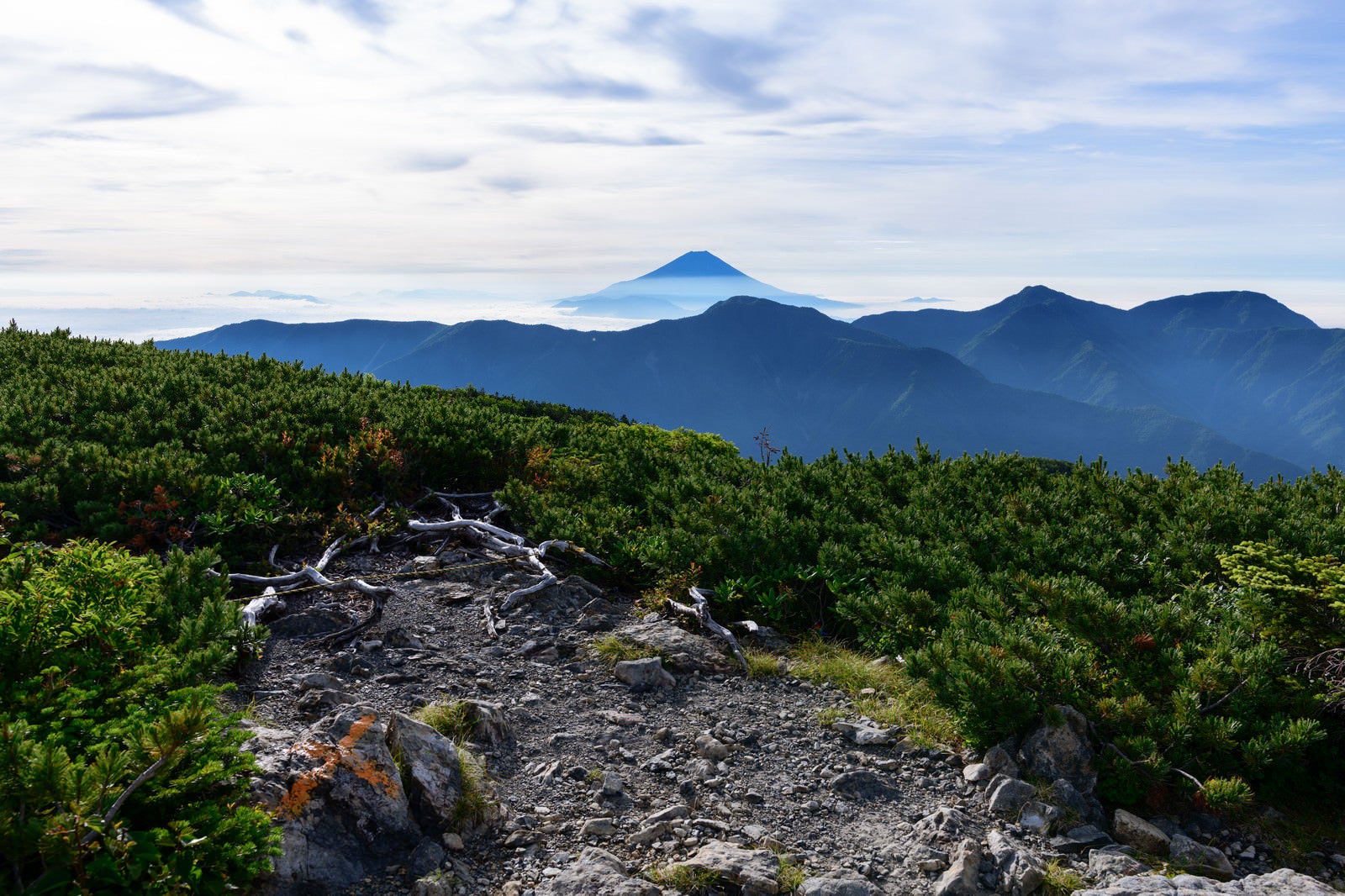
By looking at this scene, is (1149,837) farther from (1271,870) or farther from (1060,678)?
(1060,678)

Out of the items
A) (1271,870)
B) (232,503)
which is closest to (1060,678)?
(1271,870)

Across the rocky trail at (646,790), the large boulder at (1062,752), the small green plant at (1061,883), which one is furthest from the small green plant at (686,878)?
the large boulder at (1062,752)

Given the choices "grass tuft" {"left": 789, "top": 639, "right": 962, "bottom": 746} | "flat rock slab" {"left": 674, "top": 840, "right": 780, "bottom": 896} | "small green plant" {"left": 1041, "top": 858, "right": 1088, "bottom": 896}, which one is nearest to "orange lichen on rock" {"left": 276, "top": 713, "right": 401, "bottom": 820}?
"flat rock slab" {"left": 674, "top": 840, "right": 780, "bottom": 896}

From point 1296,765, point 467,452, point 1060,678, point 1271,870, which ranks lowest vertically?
point 1271,870

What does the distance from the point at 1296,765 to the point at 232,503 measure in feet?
32.2

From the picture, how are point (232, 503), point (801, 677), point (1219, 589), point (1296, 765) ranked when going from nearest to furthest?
1. point (1296, 765)
2. point (801, 677)
3. point (1219, 589)
4. point (232, 503)

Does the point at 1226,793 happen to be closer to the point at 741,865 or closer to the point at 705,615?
the point at 741,865

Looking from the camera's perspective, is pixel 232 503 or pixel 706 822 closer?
pixel 706 822

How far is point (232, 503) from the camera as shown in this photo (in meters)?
8.59

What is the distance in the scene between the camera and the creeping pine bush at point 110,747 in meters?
2.96

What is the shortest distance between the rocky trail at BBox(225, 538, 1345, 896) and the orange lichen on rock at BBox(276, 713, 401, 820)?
11mm

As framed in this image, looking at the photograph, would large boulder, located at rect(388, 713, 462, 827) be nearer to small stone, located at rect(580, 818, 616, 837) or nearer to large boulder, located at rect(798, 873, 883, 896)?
small stone, located at rect(580, 818, 616, 837)

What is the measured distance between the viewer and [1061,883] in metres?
4.41

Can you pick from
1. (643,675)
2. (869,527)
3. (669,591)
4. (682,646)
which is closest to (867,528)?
(869,527)
